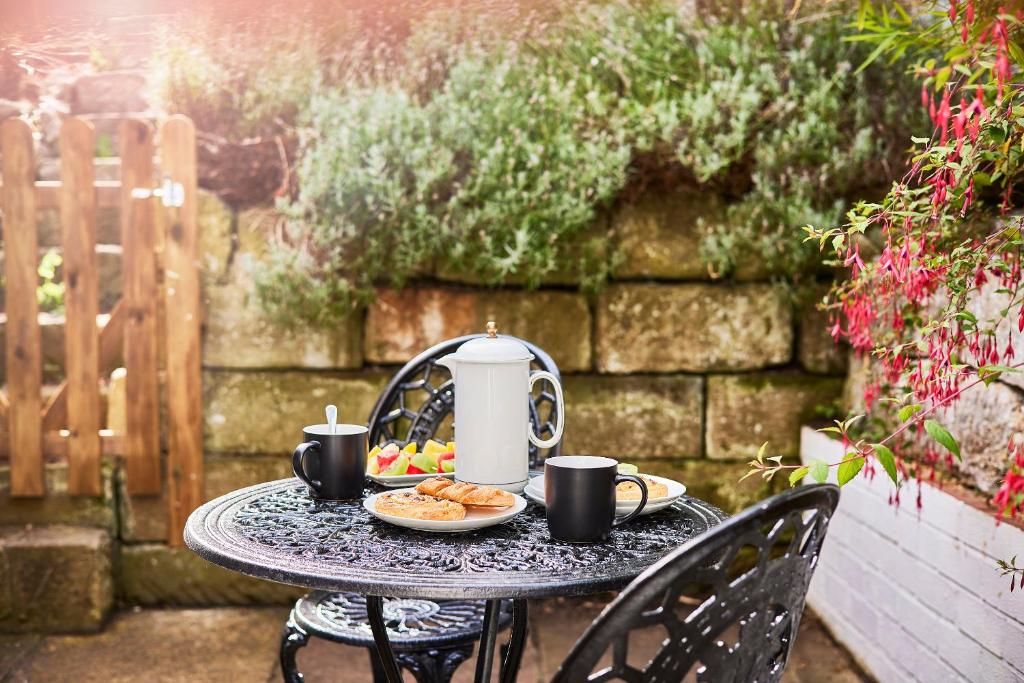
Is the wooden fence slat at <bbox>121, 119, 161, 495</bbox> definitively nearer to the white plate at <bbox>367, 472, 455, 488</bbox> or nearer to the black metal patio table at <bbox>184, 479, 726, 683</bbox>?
the black metal patio table at <bbox>184, 479, 726, 683</bbox>

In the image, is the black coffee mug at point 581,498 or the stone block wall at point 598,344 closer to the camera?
the black coffee mug at point 581,498

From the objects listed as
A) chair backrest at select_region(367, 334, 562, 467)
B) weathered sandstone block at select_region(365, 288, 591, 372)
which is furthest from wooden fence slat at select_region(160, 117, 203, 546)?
chair backrest at select_region(367, 334, 562, 467)

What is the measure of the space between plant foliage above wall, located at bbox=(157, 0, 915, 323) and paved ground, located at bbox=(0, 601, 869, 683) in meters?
1.10

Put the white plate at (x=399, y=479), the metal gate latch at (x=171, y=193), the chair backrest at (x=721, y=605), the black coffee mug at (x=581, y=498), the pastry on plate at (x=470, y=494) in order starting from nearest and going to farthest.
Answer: the chair backrest at (x=721, y=605), the black coffee mug at (x=581, y=498), the pastry on plate at (x=470, y=494), the white plate at (x=399, y=479), the metal gate latch at (x=171, y=193)

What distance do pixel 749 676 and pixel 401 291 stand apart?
7.51 ft

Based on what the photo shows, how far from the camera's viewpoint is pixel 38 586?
3.13m

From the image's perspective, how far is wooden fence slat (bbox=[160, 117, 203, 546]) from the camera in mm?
3217

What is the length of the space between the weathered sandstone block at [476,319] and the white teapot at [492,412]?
1.64 metres

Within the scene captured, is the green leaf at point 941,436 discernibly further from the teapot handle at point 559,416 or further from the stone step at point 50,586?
the stone step at point 50,586

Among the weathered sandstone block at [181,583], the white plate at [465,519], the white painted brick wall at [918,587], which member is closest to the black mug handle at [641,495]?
the white plate at [465,519]

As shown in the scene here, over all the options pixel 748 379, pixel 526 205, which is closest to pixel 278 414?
pixel 526 205

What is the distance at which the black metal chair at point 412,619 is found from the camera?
194cm

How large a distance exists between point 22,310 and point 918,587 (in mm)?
2923

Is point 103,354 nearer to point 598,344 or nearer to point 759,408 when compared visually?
point 598,344
